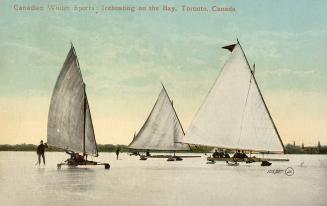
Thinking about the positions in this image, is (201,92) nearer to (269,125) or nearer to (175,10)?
(175,10)

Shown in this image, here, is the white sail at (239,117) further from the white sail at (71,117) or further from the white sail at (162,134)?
the white sail at (162,134)

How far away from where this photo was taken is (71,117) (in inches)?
508

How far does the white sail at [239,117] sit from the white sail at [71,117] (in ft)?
7.67

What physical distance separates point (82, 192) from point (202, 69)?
9.55ft

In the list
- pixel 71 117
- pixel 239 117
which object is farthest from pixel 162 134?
pixel 71 117

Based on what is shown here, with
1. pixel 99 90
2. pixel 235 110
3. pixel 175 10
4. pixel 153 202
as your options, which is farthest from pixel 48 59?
pixel 235 110

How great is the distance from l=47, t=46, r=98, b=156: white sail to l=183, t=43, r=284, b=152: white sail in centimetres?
234

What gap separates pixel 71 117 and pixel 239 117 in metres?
3.76

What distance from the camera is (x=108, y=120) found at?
34.2 ft

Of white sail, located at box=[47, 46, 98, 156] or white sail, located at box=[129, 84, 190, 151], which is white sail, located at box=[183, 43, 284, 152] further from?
white sail, located at box=[129, 84, 190, 151]

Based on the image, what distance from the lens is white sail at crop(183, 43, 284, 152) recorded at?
12.8 m

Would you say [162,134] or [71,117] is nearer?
[71,117]

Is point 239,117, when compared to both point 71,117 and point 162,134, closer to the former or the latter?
point 71,117

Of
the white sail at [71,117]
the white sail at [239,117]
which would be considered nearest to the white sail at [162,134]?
the white sail at [239,117]
